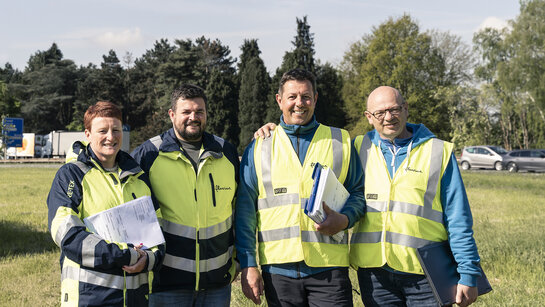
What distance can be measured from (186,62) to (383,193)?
203 feet

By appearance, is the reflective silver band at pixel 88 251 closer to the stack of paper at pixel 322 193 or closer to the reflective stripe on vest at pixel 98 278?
the reflective stripe on vest at pixel 98 278

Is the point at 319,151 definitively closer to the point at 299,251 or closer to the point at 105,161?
the point at 299,251

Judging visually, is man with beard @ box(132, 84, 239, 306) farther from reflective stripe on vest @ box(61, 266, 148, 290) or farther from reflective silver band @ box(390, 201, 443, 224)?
reflective silver band @ box(390, 201, 443, 224)

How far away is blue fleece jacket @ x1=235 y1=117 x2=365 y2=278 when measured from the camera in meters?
3.67

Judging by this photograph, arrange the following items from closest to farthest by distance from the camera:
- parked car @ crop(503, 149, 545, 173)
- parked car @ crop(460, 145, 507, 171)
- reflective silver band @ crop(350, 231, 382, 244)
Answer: reflective silver band @ crop(350, 231, 382, 244), parked car @ crop(503, 149, 545, 173), parked car @ crop(460, 145, 507, 171)

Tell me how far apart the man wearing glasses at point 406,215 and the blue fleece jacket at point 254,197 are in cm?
9

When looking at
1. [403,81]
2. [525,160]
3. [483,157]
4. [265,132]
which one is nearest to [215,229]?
[265,132]

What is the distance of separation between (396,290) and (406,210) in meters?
0.60

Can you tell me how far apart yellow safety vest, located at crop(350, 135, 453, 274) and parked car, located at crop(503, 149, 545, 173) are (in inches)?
1239

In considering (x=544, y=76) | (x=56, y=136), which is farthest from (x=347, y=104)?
(x=56, y=136)

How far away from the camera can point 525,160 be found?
31.6 m

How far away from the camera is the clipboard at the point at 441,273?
342 cm

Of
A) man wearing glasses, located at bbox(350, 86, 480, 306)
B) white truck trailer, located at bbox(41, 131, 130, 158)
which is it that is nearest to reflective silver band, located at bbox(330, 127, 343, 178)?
man wearing glasses, located at bbox(350, 86, 480, 306)

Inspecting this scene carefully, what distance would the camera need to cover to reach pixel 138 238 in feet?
10.6
